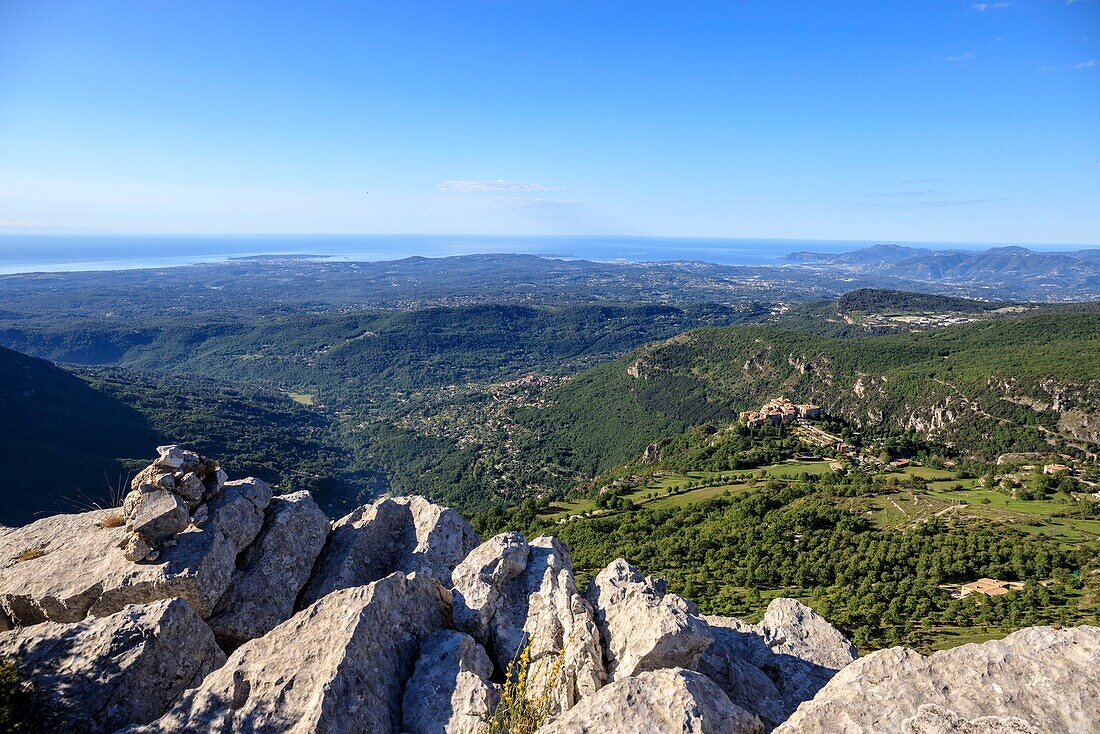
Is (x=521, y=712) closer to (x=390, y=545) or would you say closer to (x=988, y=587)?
(x=390, y=545)

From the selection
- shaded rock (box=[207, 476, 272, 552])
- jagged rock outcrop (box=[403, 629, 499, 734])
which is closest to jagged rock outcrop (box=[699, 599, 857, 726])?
jagged rock outcrop (box=[403, 629, 499, 734])

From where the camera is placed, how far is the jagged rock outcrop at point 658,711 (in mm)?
6648

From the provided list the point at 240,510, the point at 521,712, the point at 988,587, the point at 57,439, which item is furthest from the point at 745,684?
the point at 57,439

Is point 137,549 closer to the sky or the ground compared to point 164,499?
closer to the ground

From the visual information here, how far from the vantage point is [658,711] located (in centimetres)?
686

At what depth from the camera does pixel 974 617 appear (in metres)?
31.6

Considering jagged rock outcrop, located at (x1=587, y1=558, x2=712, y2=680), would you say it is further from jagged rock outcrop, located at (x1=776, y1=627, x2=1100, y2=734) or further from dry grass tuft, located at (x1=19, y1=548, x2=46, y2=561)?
dry grass tuft, located at (x1=19, y1=548, x2=46, y2=561)

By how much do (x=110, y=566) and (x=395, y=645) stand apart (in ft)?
23.3

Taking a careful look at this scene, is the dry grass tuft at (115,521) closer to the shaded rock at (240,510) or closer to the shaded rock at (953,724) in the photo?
the shaded rock at (240,510)

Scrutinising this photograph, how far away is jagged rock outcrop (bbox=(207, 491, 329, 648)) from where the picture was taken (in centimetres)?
1118

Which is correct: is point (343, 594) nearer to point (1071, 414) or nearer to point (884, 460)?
point (884, 460)

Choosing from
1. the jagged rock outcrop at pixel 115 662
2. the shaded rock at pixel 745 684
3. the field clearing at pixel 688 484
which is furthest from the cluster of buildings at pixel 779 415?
the jagged rock outcrop at pixel 115 662

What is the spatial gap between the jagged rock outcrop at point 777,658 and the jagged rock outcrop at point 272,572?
9843 mm

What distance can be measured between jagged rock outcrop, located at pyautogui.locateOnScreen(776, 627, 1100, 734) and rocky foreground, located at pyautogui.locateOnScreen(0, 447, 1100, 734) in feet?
0.08
